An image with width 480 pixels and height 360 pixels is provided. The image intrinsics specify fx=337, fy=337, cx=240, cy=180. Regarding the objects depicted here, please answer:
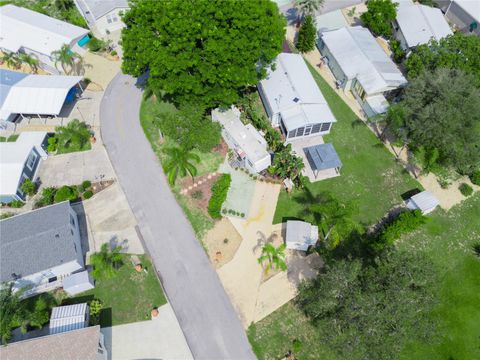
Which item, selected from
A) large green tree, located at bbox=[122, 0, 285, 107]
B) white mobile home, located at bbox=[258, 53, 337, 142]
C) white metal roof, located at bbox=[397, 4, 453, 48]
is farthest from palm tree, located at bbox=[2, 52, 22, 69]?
white metal roof, located at bbox=[397, 4, 453, 48]

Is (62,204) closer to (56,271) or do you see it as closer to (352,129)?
(56,271)

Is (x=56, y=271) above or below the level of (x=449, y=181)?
above

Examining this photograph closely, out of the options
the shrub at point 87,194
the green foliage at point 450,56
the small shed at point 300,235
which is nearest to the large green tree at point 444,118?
the green foliage at point 450,56

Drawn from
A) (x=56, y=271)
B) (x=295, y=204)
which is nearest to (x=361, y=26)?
(x=295, y=204)

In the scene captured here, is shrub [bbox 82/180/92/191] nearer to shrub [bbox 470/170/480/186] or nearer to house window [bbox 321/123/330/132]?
house window [bbox 321/123/330/132]

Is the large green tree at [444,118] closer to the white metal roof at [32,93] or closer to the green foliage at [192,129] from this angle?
the green foliage at [192,129]

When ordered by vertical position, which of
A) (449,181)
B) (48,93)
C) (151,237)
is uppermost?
(48,93)
